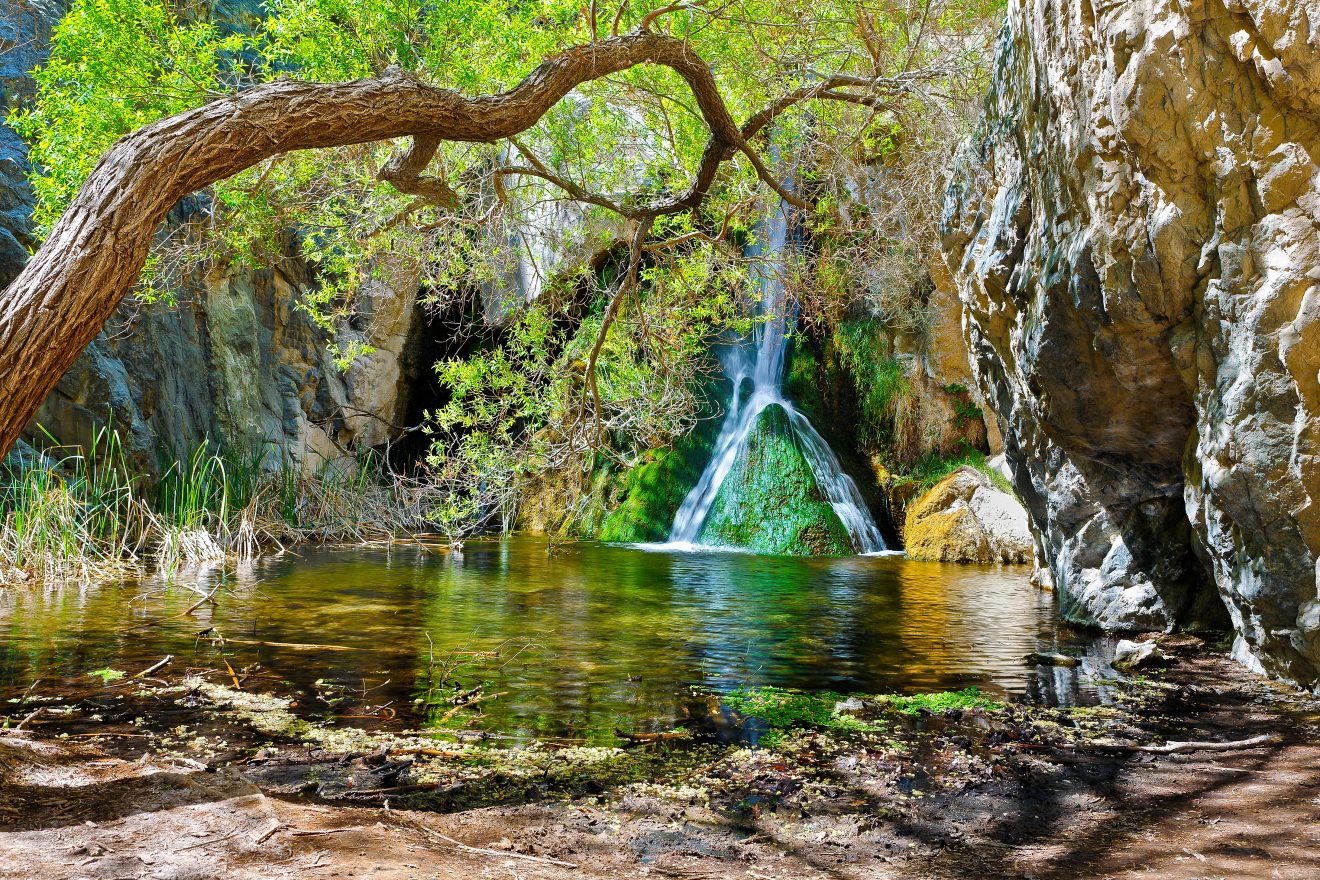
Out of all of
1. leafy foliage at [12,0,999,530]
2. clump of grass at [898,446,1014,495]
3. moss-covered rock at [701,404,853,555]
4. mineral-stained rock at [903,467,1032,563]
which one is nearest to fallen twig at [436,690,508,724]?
leafy foliage at [12,0,999,530]

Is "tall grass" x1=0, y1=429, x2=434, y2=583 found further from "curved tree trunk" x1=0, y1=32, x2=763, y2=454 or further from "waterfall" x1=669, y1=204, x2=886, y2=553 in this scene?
"curved tree trunk" x1=0, y1=32, x2=763, y2=454

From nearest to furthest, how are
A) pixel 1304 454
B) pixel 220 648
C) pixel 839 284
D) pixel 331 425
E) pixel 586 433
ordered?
1. pixel 1304 454
2. pixel 220 648
3. pixel 586 433
4. pixel 839 284
5. pixel 331 425

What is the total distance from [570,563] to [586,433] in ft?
9.81

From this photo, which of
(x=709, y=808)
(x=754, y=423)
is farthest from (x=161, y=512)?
(x=709, y=808)

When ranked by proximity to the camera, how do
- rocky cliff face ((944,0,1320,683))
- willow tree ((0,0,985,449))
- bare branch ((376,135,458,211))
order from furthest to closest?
1. bare branch ((376,135,458,211))
2. rocky cliff face ((944,0,1320,683))
3. willow tree ((0,0,985,449))

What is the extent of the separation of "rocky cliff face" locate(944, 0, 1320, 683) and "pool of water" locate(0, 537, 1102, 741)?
83cm

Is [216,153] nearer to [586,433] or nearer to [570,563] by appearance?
[586,433]

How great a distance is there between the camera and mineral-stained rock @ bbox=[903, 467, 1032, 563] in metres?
10.9

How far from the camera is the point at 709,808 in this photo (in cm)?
280

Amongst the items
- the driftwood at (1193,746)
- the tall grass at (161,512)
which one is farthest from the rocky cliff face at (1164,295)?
the tall grass at (161,512)

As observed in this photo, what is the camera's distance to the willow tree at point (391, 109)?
331 cm

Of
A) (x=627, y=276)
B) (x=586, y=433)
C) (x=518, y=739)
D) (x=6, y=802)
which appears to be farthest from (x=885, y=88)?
(x=6, y=802)

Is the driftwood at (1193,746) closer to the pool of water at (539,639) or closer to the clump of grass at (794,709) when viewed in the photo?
the pool of water at (539,639)

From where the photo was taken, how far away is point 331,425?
50.1 feet
